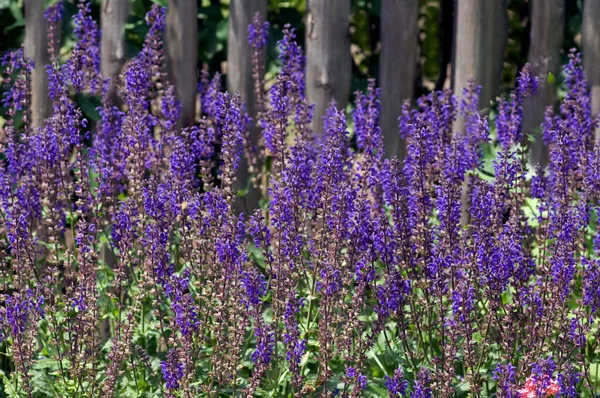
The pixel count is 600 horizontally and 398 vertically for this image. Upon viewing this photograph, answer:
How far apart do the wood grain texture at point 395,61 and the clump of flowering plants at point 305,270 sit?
753 millimetres

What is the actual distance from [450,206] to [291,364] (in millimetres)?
1000

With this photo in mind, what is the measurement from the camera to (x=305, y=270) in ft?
19.5

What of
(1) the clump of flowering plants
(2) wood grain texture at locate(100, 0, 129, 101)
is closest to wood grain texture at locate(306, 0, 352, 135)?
(1) the clump of flowering plants

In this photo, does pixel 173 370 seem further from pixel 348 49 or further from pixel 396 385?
pixel 348 49

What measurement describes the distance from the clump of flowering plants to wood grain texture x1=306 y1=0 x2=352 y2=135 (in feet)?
2.21

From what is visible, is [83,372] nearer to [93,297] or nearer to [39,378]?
[93,297]

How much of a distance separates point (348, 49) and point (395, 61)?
307 mm

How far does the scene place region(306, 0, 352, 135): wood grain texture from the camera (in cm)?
740

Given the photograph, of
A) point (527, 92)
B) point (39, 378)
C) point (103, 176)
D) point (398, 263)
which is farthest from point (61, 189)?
point (527, 92)

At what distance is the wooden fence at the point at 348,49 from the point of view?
24.4ft

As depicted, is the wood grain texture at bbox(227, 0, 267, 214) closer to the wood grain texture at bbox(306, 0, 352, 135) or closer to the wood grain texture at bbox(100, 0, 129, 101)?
the wood grain texture at bbox(306, 0, 352, 135)

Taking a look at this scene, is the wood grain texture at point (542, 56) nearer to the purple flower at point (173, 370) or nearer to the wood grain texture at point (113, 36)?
the wood grain texture at point (113, 36)

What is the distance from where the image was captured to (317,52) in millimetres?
7449

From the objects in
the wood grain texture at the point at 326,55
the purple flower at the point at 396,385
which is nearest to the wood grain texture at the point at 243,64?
the wood grain texture at the point at 326,55
